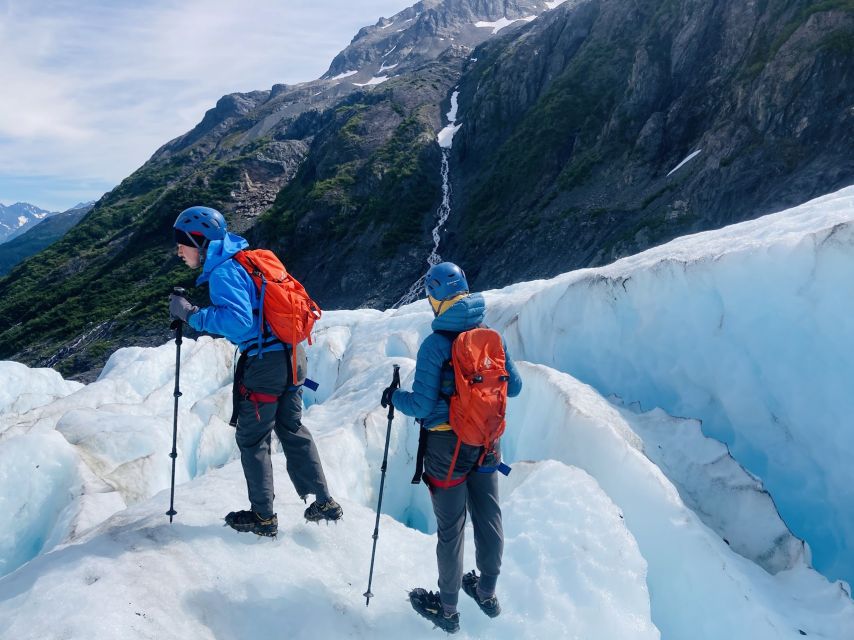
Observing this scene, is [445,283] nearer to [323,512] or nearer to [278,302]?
[278,302]

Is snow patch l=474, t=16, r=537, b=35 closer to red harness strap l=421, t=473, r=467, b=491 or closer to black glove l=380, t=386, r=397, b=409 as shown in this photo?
black glove l=380, t=386, r=397, b=409

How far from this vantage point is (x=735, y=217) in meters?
34.3

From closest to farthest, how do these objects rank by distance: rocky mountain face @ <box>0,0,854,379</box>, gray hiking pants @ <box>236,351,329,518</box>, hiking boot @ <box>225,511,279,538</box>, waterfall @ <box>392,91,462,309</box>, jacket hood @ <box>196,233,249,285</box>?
jacket hood @ <box>196,233,249,285</box> → gray hiking pants @ <box>236,351,329,518</box> → hiking boot @ <box>225,511,279,538</box> → rocky mountain face @ <box>0,0,854,379</box> → waterfall @ <box>392,91,462,309</box>

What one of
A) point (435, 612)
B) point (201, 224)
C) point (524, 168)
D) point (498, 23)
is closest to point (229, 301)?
point (201, 224)

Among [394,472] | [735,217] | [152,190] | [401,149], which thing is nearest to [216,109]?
[152,190]

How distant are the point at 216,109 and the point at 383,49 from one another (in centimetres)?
4728

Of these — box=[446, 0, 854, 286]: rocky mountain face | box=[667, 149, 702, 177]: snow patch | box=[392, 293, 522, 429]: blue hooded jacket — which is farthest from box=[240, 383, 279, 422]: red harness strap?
box=[667, 149, 702, 177]: snow patch

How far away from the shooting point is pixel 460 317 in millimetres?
3920

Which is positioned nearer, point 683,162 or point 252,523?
point 252,523

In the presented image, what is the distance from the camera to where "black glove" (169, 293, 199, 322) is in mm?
4074

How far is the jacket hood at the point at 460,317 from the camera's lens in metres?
3.92

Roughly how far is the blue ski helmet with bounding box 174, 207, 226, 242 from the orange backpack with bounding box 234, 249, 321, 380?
0.80ft

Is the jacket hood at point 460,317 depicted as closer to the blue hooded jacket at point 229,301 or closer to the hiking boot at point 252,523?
the blue hooded jacket at point 229,301

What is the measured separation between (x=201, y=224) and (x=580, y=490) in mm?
3984
